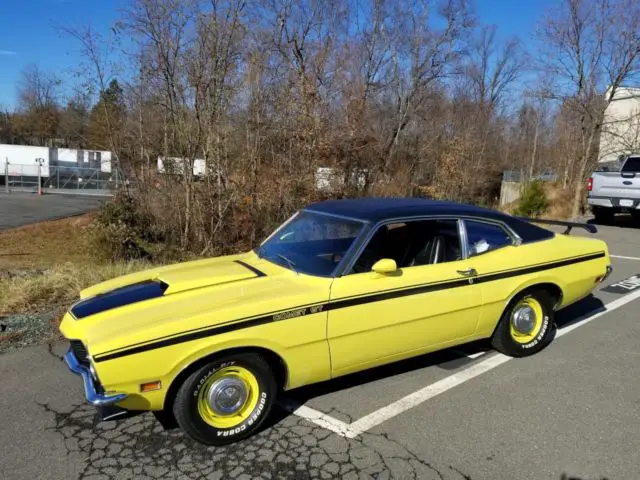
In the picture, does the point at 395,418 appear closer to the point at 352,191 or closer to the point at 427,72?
the point at 352,191

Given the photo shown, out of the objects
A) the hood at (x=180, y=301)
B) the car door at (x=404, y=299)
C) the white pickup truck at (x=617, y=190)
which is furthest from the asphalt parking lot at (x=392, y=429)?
the white pickup truck at (x=617, y=190)

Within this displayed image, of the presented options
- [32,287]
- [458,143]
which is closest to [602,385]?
[32,287]

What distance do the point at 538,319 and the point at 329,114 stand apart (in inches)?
292

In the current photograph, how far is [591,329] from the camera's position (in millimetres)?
5328

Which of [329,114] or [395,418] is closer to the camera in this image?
[395,418]

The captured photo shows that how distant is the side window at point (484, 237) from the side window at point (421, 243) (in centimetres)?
15

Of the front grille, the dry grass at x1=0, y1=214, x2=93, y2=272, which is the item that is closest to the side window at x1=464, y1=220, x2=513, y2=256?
the front grille

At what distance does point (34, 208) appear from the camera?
1931 cm

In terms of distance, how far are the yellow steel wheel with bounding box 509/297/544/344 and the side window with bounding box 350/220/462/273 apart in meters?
0.92

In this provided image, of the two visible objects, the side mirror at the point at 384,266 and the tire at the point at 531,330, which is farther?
the tire at the point at 531,330

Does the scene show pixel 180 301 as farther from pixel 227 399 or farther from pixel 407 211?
pixel 407 211

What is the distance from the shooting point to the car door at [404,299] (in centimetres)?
343

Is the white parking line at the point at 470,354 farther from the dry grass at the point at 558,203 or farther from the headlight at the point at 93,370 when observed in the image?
the dry grass at the point at 558,203

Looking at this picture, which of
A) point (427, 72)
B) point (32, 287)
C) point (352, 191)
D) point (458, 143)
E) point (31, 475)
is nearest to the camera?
point (31, 475)
